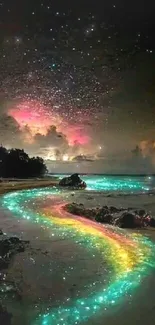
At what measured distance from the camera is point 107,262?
31.4 ft

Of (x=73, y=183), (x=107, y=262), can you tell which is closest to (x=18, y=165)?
(x=73, y=183)

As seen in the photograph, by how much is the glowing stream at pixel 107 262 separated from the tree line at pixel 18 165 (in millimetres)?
60136

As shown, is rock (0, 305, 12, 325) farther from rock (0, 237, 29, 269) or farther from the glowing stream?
rock (0, 237, 29, 269)

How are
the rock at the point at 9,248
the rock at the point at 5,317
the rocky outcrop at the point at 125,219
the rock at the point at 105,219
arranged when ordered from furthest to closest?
the rock at the point at 105,219
the rocky outcrop at the point at 125,219
the rock at the point at 9,248
the rock at the point at 5,317

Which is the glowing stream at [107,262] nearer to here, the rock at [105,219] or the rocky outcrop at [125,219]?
the rocky outcrop at [125,219]

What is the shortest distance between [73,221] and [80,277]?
9.22 m

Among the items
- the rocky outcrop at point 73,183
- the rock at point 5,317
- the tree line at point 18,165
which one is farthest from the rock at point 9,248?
the tree line at point 18,165

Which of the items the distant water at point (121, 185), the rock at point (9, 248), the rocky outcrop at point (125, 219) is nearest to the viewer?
the rock at point (9, 248)

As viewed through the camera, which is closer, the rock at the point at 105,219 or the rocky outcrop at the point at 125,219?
the rocky outcrop at the point at 125,219

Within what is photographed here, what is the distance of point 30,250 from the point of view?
10633 mm

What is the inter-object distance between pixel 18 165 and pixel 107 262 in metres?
70.0

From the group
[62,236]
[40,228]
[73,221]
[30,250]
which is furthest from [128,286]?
[73,221]

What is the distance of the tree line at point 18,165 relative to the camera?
253 ft

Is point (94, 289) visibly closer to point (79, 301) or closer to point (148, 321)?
point (79, 301)
